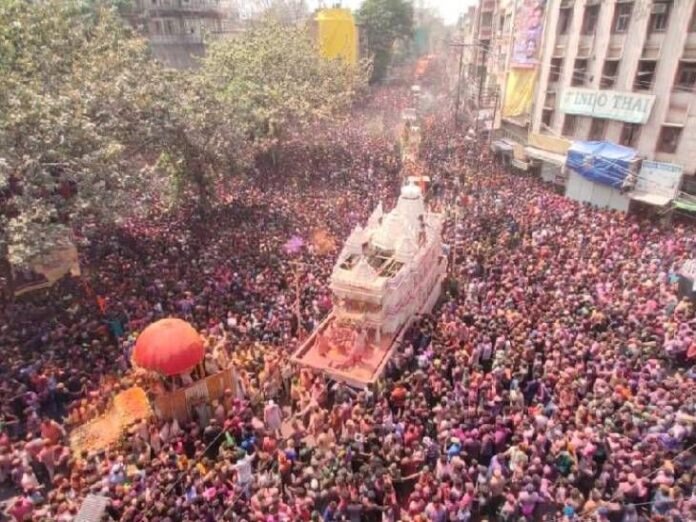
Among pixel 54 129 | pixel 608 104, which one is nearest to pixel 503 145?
pixel 608 104

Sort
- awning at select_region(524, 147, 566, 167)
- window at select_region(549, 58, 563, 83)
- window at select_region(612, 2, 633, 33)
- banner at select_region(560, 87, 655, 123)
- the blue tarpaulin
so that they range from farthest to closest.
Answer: window at select_region(549, 58, 563, 83), awning at select_region(524, 147, 566, 167), window at select_region(612, 2, 633, 33), banner at select_region(560, 87, 655, 123), the blue tarpaulin

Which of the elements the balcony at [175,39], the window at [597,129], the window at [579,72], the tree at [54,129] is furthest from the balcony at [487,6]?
the tree at [54,129]

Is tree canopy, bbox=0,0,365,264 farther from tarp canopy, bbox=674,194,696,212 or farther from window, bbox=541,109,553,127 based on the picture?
tarp canopy, bbox=674,194,696,212

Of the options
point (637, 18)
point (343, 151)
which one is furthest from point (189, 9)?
point (637, 18)

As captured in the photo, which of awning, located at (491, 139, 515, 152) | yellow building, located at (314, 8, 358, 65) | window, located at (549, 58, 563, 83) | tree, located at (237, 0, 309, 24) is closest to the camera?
window, located at (549, 58, 563, 83)

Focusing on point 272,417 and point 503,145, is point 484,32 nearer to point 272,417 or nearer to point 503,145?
point 503,145

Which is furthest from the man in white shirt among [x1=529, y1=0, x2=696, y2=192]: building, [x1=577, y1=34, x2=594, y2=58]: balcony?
[x1=577, y1=34, x2=594, y2=58]: balcony
